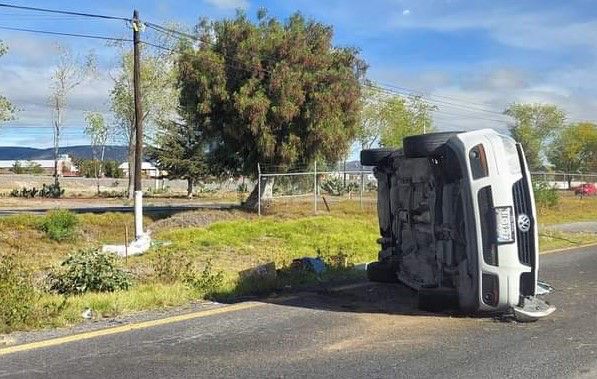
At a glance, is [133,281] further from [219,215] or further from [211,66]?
[211,66]

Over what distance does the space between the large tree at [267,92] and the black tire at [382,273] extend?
17.6 metres

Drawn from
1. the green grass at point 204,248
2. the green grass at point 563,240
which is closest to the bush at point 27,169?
the green grass at point 204,248

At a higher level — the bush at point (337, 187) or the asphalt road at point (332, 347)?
the bush at point (337, 187)

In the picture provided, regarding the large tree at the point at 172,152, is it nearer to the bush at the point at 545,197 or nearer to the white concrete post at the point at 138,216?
the bush at the point at 545,197

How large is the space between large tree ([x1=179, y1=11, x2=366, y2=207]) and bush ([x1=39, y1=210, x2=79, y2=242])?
322 inches

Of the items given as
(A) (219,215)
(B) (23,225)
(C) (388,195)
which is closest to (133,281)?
(C) (388,195)

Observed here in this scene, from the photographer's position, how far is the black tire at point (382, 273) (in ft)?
A: 29.2

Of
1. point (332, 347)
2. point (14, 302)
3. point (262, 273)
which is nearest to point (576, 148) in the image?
point (262, 273)

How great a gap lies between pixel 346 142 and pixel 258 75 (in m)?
4.71

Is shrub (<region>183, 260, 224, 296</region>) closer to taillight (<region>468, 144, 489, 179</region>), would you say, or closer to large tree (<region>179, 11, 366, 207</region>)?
taillight (<region>468, 144, 489, 179</region>)

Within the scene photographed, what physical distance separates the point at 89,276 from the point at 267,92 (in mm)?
19096

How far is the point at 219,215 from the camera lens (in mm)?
23359

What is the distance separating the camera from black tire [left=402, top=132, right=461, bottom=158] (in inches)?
272

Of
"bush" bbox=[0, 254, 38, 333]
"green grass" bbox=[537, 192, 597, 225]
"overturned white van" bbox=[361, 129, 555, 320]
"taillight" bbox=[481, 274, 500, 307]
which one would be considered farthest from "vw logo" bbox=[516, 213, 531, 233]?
"green grass" bbox=[537, 192, 597, 225]
